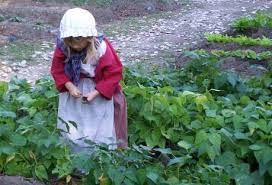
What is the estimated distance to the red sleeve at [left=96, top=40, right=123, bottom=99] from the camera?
13.7ft

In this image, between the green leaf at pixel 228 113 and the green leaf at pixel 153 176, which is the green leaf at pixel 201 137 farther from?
the green leaf at pixel 153 176

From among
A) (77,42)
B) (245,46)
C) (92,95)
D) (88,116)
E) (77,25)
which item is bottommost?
(245,46)

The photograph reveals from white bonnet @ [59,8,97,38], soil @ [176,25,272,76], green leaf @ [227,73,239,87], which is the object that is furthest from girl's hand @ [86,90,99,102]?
soil @ [176,25,272,76]

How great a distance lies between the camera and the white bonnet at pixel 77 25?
158 inches

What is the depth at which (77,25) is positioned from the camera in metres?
4.01

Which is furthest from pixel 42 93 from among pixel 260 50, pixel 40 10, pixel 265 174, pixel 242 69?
pixel 40 10

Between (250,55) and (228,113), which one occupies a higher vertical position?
(228,113)

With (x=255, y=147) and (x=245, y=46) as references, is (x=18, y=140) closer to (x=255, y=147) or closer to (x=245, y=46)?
(x=255, y=147)

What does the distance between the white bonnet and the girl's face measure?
0.06 meters


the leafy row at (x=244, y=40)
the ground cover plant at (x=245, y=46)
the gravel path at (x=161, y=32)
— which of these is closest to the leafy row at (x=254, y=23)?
the ground cover plant at (x=245, y=46)

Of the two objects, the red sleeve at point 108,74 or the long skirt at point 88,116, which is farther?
the long skirt at point 88,116

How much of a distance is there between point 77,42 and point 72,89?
35cm

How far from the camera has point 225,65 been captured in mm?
7332

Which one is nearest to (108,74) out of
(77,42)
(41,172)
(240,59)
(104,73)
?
(104,73)
